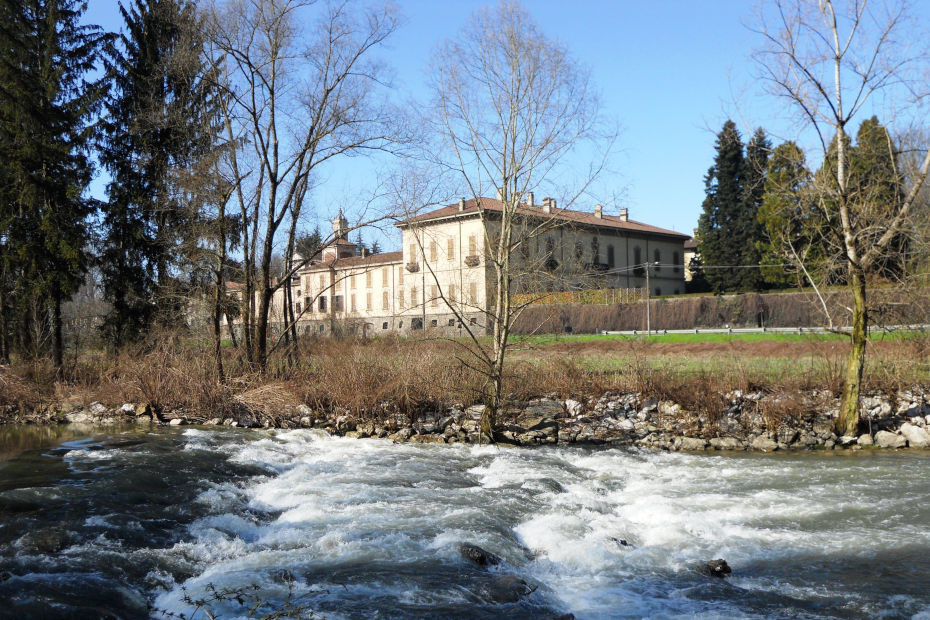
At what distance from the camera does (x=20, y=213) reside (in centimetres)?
2358

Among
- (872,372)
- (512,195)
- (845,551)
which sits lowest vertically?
(845,551)

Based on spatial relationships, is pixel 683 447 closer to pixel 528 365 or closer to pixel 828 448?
pixel 828 448

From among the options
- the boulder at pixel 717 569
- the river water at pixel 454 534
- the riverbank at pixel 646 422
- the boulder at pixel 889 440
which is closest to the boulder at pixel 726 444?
the riverbank at pixel 646 422

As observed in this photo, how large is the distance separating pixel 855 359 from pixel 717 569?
8.83m

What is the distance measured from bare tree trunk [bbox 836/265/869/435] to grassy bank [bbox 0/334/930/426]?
1375 mm

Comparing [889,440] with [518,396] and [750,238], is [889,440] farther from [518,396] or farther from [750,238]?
[750,238]

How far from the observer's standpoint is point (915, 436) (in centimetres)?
1471

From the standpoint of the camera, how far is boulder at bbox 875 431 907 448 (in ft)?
47.7

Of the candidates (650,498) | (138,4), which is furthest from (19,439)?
(138,4)

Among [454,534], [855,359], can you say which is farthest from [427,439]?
[855,359]

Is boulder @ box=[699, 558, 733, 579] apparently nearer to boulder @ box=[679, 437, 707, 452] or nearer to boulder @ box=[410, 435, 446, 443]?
boulder @ box=[679, 437, 707, 452]

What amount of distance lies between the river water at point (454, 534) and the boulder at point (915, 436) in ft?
3.17

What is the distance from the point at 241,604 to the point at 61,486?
18.2 feet

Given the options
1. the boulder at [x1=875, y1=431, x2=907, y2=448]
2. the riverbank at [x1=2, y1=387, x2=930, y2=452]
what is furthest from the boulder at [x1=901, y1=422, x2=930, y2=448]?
the boulder at [x1=875, y1=431, x2=907, y2=448]
